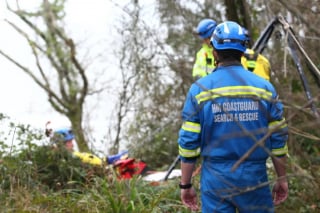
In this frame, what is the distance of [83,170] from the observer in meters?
7.57

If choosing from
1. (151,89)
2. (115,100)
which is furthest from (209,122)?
(115,100)

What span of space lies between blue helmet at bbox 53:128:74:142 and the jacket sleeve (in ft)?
13.0

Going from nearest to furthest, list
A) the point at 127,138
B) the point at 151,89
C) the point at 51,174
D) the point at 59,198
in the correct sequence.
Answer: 1. the point at 59,198
2. the point at 51,174
3. the point at 127,138
4. the point at 151,89

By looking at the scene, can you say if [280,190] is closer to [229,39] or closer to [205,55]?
[229,39]

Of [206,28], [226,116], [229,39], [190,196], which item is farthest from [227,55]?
[206,28]

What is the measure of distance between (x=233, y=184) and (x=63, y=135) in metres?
4.55

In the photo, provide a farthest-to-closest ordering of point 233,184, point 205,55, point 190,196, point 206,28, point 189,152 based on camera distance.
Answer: point 205,55 < point 206,28 < point 190,196 < point 189,152 < point 233,184

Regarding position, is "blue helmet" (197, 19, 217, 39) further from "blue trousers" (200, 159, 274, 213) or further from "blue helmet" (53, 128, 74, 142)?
"blue trousers" (200, 159, 274, 213)

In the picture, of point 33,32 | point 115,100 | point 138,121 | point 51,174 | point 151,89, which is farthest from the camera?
point 33,32

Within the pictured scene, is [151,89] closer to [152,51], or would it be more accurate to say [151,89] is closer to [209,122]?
[152,51]

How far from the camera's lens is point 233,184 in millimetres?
3732

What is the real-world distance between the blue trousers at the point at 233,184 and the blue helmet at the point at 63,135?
4.07 m

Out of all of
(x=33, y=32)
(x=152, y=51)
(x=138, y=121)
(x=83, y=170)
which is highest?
(x=33, y=32)

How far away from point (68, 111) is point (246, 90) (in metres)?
24.2
